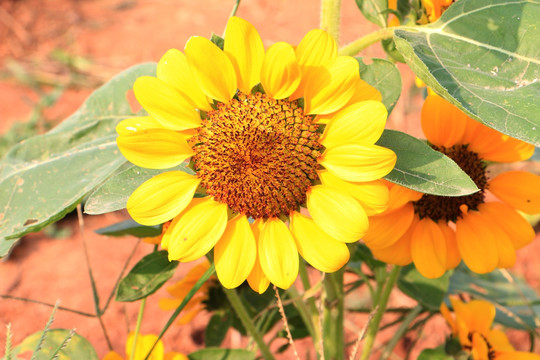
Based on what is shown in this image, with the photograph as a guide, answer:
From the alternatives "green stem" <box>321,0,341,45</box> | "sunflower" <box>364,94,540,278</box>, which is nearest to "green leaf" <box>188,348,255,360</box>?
"sunflower" <box>364,94,540,278</box>

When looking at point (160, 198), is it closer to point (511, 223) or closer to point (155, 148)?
point (155, 148)

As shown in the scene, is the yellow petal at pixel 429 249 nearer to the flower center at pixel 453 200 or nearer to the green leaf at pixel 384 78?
the flower center at pixel 453 200

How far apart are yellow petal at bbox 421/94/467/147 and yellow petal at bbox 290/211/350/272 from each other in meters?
0.24

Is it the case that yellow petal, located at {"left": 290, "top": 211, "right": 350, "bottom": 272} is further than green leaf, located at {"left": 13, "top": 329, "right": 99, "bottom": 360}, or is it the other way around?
green leaf, located at {"left": 13, "top": 329, "right": 99, "bottom": 360}

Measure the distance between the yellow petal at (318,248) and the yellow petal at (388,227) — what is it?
0.47 feet

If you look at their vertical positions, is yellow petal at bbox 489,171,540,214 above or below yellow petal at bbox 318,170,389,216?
below

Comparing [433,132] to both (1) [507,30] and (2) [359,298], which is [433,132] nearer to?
(1) [507,30]

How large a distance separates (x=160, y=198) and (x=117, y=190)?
0.07m

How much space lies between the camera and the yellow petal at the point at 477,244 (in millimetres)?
785

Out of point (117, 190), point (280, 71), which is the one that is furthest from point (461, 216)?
point (117, 190)

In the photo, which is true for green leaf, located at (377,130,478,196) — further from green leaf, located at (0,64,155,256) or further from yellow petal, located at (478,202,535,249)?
green leaf, located at (0,64,155,256)

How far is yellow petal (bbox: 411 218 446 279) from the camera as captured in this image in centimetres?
78

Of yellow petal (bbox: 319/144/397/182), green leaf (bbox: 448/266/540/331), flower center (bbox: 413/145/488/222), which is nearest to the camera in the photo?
yellow petal (bbox: 319/144/397/182)

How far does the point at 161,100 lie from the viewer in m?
0.65
